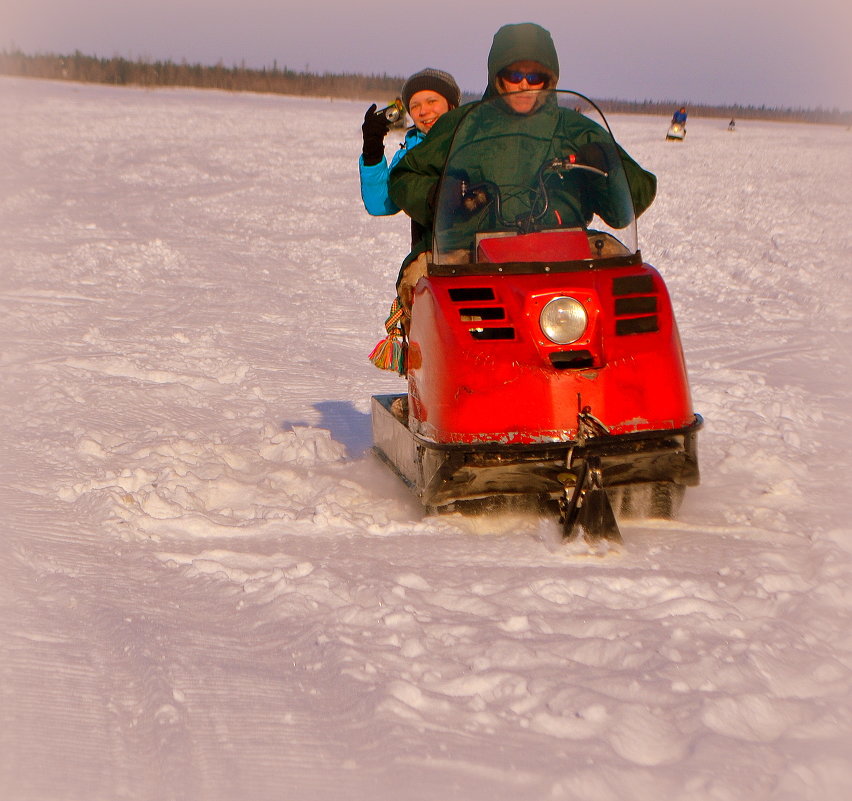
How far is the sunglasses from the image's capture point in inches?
174

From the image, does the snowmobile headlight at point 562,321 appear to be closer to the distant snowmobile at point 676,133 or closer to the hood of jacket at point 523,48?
the hood of jacket at point 523,48

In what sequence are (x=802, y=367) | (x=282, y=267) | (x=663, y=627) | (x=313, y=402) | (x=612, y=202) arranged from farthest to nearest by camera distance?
1. (x=282, y=267)
2. (x=802, y=367)
3. (x=313, y=402)
4. (x=612, y=202)
5. (x=663, y=627)

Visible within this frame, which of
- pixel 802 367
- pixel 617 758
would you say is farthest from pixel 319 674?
pixel 802 367

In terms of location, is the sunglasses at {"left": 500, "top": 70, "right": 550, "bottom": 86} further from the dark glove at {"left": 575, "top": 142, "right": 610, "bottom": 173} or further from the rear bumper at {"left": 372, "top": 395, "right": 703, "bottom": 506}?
the rear bumper at {"left": 372, "top": 395, "right": 703, "bottom": 506}

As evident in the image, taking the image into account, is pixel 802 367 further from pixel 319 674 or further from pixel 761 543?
pixel 319 674

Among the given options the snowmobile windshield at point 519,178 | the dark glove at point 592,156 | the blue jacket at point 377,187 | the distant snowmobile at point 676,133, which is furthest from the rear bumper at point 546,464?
the distant snowmobile at point 676,133

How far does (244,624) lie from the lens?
3.27m

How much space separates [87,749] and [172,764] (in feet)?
0.73

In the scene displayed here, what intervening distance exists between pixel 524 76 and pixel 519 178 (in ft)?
1.41

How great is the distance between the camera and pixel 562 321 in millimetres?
3986

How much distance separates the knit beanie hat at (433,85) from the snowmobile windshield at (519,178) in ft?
2.94

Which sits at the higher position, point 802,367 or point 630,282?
point 630,282

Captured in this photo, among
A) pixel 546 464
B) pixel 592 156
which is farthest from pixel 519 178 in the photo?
pixel 546 464

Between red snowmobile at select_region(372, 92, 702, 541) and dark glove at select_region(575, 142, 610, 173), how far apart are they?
98 mm
